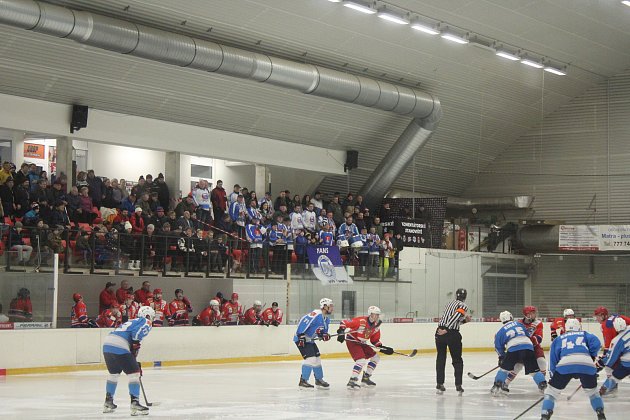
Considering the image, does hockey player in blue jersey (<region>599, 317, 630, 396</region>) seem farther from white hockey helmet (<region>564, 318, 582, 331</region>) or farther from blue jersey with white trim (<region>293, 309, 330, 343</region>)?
blue jersey with white trim (<region>293, 309, 330, 343</region>)

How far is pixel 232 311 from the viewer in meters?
23.7

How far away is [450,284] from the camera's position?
97.2 feet

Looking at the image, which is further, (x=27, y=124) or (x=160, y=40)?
(x=27, y=124)

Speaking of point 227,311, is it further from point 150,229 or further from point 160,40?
point 160,40

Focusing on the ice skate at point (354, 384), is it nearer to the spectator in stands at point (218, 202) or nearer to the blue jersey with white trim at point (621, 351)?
the blue jersey with white trim at point (621, 351)

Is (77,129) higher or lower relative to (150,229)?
higher

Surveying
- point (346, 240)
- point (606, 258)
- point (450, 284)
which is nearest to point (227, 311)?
point (346, 240)

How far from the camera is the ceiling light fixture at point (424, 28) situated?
25.2 meters

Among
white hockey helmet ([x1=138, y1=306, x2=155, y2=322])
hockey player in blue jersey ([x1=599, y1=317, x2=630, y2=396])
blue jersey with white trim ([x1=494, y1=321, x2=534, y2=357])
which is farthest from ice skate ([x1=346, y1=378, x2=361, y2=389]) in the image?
white hockey helmet ([x1=138, y1=306, x2=155, y2=322])

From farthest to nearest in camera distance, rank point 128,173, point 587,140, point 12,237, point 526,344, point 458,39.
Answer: point 587,140 < point 128,173 < point 458,39 < point 12,237 < point 526,344

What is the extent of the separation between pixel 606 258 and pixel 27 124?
20210 millimetres

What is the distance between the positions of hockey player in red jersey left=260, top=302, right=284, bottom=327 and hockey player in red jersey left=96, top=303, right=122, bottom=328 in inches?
173

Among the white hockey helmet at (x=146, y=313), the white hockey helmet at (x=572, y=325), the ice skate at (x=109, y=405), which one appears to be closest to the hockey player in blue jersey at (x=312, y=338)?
the white hockey helmet at (x=146, y=313)

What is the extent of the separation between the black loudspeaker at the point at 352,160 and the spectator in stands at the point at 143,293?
11.6m
